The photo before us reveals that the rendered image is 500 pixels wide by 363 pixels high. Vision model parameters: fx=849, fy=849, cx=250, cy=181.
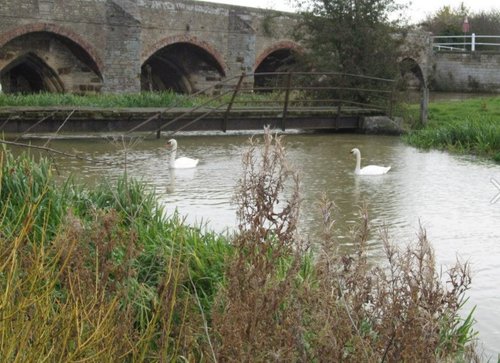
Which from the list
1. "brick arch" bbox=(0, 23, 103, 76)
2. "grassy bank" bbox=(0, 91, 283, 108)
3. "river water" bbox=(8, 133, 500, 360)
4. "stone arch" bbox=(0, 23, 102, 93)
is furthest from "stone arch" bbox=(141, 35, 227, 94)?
"river water" bbox=(8, 133, 500, 360)

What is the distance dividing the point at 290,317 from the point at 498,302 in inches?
109

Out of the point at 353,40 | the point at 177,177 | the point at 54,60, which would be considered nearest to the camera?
the point at 177,177

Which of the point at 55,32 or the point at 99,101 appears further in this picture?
the point at 55,32

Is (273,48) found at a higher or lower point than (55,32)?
Answer: lower

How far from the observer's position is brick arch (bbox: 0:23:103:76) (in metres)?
21.9

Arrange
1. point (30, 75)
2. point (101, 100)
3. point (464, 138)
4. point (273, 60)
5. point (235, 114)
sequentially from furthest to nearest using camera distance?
point (273, 60) → point (30, 75) → point (101, 100) → point (235, 114) → point (464, 138)

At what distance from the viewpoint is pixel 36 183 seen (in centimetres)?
666

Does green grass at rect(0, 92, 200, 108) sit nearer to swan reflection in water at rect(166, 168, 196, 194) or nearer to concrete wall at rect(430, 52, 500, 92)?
swan reflection in water at rect(166, 168, 196, 194)

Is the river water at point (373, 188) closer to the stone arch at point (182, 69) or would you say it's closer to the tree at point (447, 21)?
the stone arch at point (182, 69)

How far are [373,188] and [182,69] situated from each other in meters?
19.6

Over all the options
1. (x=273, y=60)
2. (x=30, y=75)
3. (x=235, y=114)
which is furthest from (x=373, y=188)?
(x=273, y=60)

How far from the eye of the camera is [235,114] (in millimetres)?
16984

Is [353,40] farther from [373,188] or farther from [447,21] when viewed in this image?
[447,21]

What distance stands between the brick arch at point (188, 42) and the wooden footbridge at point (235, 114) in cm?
563
